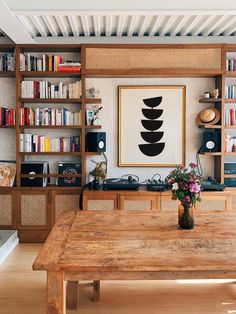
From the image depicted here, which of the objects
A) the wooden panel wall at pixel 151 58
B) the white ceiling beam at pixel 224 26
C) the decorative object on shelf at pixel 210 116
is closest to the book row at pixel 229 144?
the decorative object on shelf at pixel 210 116

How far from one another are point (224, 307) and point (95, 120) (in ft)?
9.74

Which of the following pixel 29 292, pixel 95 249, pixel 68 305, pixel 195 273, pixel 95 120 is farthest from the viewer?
pixel 95 120

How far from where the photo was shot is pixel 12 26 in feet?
14.4

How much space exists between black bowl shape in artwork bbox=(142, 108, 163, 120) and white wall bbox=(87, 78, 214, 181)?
0.37 meters

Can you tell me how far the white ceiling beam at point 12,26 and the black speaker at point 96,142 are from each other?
1412 mm

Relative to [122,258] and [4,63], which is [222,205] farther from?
[4,63]

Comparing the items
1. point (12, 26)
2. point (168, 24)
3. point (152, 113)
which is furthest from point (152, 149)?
point (12, 26)

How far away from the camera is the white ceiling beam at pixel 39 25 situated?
15.3 feet

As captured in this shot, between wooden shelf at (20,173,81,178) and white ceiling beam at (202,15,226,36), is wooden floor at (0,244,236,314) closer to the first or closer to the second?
wooden shelf at (20,173,81,178)

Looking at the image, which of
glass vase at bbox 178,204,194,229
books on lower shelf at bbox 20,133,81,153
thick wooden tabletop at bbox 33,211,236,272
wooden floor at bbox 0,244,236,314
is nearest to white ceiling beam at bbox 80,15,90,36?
books on lower shelf at bbox 20,133,81,153

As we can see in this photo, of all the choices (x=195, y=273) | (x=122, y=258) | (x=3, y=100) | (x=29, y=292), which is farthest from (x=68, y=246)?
(x=3, y=100)

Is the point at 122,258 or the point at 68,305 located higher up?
the point at 122,258

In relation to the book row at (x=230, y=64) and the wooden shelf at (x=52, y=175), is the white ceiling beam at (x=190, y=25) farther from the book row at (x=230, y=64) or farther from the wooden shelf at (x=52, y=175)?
the wooden shelf at (x=52, y=175)

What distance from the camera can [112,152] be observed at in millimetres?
5543
